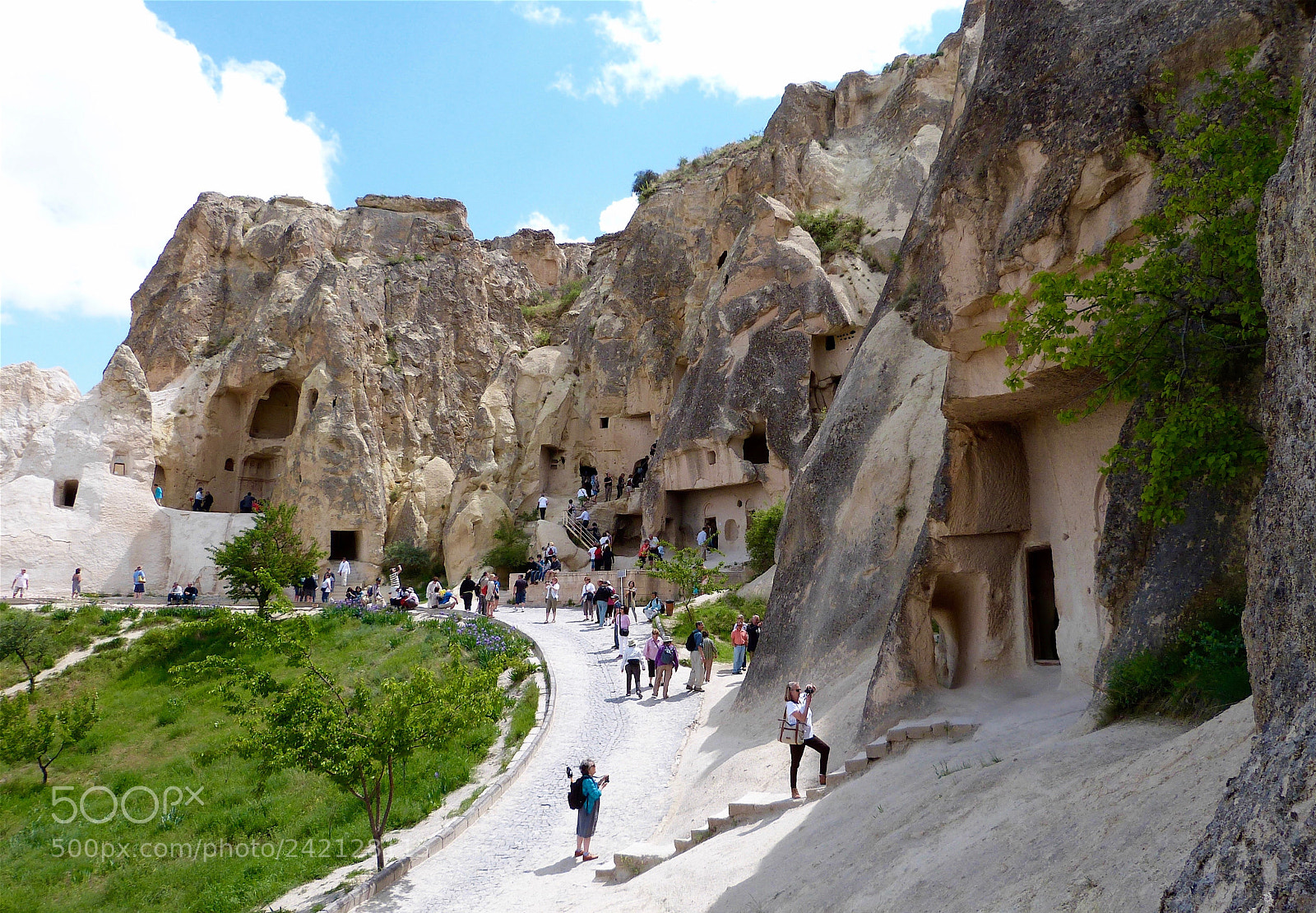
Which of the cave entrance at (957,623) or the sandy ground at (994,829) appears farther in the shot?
the cave entrance at (957,623)

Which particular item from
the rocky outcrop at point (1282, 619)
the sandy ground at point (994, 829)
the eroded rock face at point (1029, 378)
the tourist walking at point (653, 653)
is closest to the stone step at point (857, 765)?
the sandy ground at point (994, 829)

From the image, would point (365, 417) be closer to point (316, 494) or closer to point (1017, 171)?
point (316, 494)

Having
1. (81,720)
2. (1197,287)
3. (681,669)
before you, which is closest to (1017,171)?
(1197,287)

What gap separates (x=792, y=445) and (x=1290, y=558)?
2286 cm

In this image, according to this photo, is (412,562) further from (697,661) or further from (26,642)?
(697,661)

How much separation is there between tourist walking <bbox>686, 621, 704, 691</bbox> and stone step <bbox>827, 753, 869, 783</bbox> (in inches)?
281

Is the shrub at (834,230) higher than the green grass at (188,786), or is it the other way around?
the shrub at (834,230)

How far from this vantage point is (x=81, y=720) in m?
19.1

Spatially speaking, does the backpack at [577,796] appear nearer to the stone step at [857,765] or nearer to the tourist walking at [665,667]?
the stone step at [857,765]

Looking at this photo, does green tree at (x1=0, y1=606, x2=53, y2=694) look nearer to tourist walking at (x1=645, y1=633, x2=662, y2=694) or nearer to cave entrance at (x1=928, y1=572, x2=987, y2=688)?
tourist walking at (x1=645, y1=633, x2=662, y2=694)

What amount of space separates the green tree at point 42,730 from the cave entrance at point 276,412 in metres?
22.2

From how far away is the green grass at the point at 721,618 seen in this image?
20.2 metres

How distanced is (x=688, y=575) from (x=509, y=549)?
10.4 metres

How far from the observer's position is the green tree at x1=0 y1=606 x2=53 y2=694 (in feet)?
75.9
